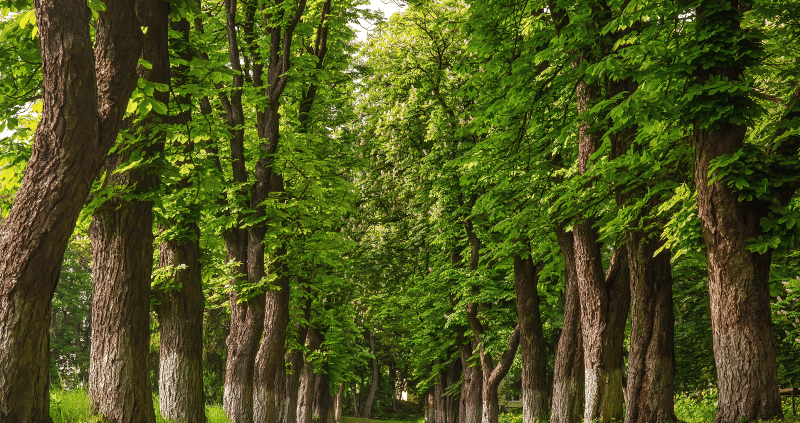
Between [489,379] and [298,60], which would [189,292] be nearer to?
[298,60]

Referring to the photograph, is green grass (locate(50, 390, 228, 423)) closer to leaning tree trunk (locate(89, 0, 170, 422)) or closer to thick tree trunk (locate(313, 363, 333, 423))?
leaning tree trunk (locate(89, 0, 170, 422))

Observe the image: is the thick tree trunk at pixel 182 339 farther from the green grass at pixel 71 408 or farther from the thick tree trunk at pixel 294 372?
the thick tree trunk at pixel 294 372

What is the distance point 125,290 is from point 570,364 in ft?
29.2

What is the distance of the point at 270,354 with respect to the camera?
13961 mm

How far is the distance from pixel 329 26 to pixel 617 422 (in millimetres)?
10612

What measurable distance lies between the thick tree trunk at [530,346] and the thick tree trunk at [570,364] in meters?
2.99

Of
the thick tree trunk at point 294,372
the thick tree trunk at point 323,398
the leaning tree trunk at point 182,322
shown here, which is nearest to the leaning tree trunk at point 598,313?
the leaning tree trunk at point 182,322

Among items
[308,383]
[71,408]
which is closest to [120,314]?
[71,408]

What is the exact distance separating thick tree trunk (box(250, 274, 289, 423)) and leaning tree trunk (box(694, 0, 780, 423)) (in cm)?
914

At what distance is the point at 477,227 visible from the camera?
18.8 meters

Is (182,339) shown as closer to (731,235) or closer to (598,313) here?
(598,313)

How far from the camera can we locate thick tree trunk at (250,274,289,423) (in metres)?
13.9

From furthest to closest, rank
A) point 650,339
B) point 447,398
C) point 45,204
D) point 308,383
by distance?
1. point 447,398
2. point 308,383
3. point 650,339
4. point 45,204

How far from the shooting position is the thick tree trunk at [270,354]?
1389 cm
